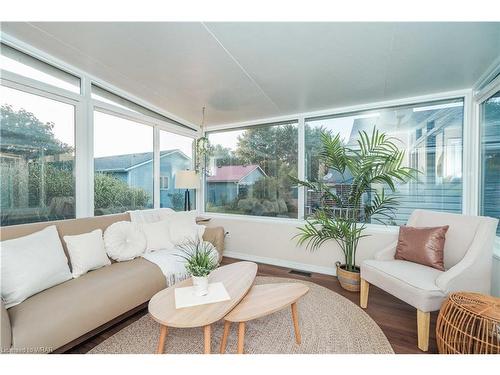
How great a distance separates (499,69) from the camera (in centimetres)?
199

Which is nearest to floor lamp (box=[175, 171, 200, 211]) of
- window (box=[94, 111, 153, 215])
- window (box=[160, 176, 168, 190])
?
window (box=[160, 176, 168, 190])

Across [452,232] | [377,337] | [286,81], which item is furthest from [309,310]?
[286,81]

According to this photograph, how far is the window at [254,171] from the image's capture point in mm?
3527

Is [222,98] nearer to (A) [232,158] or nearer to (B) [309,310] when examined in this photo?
(A) [232,158]

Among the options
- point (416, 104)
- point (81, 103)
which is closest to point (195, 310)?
point (81, 103)

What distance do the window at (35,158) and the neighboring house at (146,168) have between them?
0.38 metres

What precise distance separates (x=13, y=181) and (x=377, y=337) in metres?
3.33

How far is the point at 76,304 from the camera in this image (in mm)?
1452

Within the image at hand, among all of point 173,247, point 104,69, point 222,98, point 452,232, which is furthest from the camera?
point 222,98

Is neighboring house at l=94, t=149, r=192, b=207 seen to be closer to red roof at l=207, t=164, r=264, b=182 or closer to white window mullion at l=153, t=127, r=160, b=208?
white window mullion at l=153, t=127, r=160, b=208

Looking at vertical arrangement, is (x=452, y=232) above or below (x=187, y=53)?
below

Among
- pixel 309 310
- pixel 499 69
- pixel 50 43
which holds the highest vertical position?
pixel 50 43

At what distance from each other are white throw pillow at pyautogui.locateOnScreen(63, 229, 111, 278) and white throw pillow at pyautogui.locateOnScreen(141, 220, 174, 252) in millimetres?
441

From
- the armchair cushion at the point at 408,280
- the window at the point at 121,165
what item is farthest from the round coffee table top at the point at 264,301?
the window at the point at 121,165
